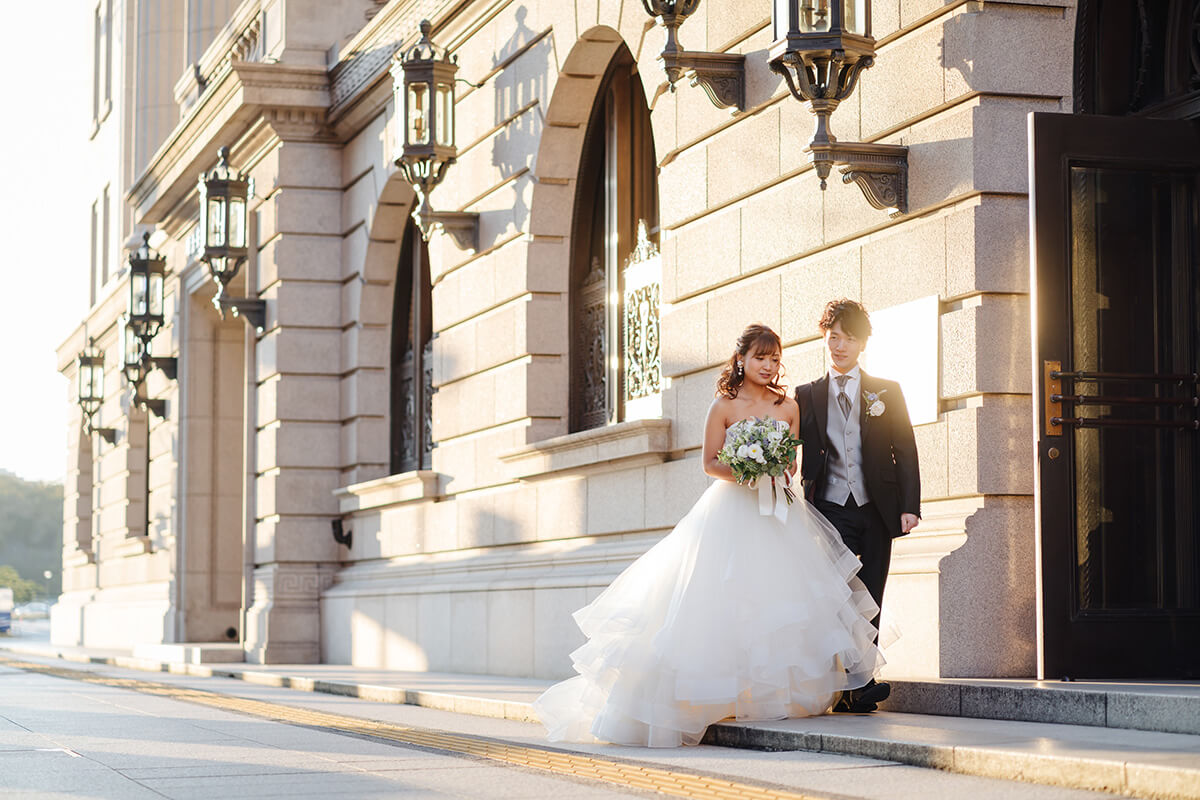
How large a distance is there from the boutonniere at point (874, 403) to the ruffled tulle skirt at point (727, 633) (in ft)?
1.95

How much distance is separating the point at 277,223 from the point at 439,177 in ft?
16.4

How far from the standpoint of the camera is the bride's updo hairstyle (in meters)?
9.27

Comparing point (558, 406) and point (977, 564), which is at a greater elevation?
point (558, 406)

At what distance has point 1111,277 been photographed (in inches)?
382

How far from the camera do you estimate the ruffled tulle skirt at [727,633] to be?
876 cm

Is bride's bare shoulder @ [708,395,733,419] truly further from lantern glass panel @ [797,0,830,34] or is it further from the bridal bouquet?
lantern glass panel @ [797,0,830,34]

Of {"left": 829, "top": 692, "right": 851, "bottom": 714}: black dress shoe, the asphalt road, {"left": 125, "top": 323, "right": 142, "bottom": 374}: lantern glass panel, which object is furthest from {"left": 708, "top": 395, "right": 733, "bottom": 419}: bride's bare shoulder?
{"left": 125, "top": 323, "right": 142, "bottom": 374}: lantern glass panel

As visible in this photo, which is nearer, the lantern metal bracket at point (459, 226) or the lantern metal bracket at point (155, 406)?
the lantern metal bracket at point (459, 226)

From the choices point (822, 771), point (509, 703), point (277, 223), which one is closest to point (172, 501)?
point (277, 223)

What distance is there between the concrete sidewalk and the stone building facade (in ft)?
2.37

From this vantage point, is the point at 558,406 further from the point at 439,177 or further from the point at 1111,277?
the point at 1111,277

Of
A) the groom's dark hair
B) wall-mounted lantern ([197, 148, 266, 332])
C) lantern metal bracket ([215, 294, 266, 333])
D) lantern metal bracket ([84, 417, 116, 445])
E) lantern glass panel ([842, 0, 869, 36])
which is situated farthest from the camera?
lantern metal bracket ([84, 417, 116, 445])

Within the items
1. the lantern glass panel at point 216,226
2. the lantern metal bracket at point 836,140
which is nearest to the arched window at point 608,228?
the lantern metal bracket at point 836,140

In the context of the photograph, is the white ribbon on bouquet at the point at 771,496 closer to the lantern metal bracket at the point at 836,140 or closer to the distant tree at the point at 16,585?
the lantern metal bracket at the point at 836,140
